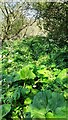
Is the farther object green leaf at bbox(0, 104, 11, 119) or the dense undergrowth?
green leaf at bbox(0, 104, 11, 119)

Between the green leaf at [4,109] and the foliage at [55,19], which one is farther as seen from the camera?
the foliage at [55,19]

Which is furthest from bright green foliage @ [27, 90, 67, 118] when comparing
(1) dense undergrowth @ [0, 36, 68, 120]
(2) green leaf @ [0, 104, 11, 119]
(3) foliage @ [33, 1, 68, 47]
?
(3) foliage @ [33, 1, 68, 47]

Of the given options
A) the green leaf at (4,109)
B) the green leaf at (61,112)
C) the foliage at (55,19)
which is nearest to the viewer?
the green leaf at (61,112)

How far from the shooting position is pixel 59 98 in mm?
953

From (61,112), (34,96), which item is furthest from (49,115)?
(34,96)

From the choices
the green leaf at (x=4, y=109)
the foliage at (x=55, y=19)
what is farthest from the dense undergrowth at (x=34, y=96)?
the foliage at (x=55, y=19)

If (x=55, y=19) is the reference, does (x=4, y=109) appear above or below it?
below

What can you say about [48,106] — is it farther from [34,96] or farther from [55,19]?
[55,19]

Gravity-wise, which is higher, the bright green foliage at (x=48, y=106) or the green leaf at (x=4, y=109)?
the bright green foliage at (x=48, y=106)

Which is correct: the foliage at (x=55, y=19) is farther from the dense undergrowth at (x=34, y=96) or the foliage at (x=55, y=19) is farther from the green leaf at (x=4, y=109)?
the green leaf at (x=4, y=109)

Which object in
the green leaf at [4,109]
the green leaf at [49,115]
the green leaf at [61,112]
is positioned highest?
the green leaf at [61,112]

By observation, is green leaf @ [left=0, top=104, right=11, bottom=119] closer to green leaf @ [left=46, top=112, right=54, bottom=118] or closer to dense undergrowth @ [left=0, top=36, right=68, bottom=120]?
dense undergrowth @ [left=0, top=36, right=68, bottom=120]

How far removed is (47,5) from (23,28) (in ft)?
10.8

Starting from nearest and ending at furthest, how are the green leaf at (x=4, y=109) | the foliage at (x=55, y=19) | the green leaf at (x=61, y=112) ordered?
the green leaf at (x=61, y=112)
the green leaf at (x=4, y=109)
the foliage at (x=55, y=19)
